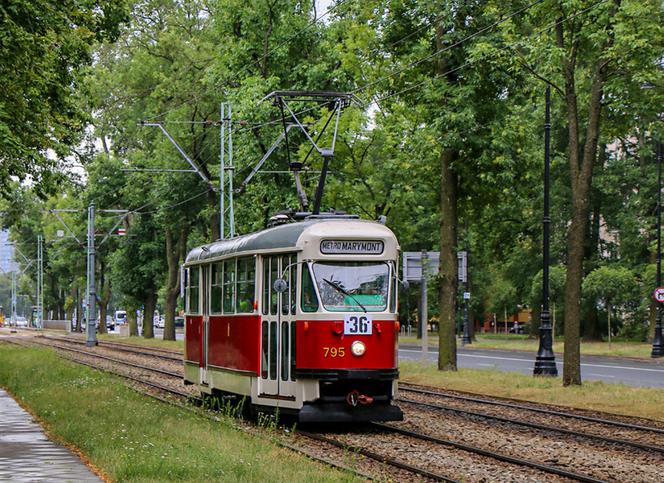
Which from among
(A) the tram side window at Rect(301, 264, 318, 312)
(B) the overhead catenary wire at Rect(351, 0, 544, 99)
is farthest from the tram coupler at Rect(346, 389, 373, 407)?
(B) the overhead catenary wire at Rect(351, 0, 544, 99)

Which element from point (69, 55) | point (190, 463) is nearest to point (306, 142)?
point (69, 55)

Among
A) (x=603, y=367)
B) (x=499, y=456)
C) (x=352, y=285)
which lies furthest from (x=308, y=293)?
(x=603, y=367)

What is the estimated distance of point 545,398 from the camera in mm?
24250

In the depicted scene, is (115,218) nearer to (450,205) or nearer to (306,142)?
(306,142)

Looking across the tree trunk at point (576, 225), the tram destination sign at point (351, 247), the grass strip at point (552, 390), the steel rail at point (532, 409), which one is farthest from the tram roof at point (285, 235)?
the tree trunk at point (576, 225)

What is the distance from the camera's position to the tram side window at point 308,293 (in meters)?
18.0

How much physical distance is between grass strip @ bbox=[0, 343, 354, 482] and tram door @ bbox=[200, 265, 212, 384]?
1.21 m

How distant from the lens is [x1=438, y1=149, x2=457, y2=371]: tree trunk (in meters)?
32.1

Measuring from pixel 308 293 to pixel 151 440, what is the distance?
3.96 meters

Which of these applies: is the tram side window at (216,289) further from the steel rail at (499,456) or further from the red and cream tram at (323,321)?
the steel rail at (499,456)

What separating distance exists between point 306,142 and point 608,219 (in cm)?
3200

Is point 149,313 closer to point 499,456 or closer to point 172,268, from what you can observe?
point 172,268

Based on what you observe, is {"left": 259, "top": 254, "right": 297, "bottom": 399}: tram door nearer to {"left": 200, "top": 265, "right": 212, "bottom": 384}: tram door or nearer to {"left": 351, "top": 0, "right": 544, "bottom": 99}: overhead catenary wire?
{"left": 200, "top": 265, "right": 212, "bottom": 384}: tram door

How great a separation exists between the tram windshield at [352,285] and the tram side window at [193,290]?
232 inches
